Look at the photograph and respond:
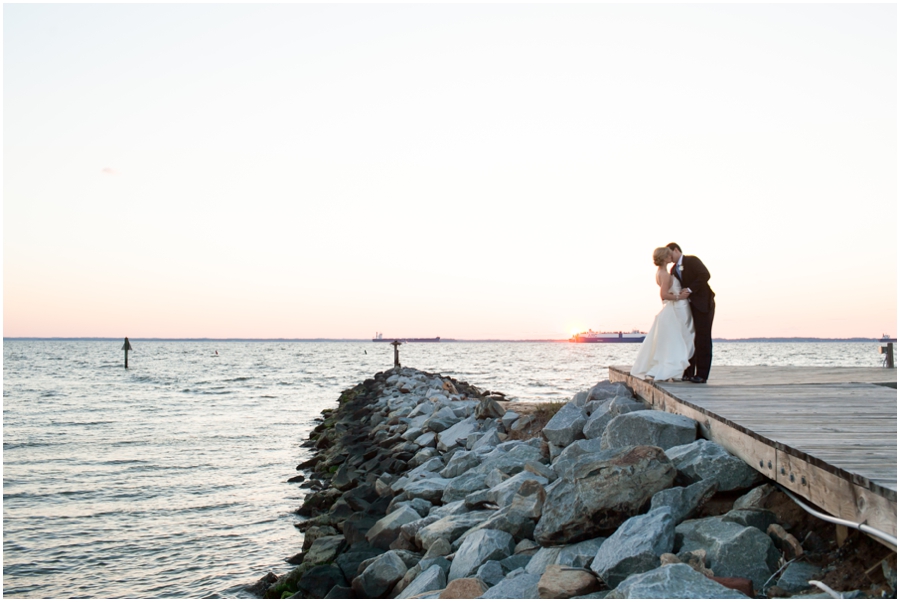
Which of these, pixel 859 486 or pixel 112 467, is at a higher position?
pixel 859 486

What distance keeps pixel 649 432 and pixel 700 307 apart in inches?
127

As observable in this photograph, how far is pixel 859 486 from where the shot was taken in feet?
10.6

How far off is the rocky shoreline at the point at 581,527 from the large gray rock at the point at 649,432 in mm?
11

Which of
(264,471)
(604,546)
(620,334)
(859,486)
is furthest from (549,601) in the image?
(620,334)

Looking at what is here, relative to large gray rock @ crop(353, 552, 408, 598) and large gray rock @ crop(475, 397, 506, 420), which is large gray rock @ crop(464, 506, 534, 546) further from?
large gray rock @ crop(475, 397, 506, 420)

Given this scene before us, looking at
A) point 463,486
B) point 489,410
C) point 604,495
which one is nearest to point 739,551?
point 604,495

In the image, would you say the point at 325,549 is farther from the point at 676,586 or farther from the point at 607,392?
the point at 676,586

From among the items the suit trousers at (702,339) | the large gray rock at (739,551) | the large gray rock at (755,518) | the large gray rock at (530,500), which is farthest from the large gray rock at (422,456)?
the large gray rock at (739,551)

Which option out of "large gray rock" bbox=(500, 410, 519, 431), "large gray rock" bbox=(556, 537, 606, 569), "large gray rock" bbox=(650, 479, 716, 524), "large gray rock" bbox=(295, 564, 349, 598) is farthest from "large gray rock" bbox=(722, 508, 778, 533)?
"large gray rock" bbox=(500, 410, 519, 431)

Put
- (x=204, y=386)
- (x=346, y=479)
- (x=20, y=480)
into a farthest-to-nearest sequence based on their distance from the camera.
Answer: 1. (x=204, y=386)
2. (x=20, y=480)
3. (x=346, y=479)

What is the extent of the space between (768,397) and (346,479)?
5.68 meters

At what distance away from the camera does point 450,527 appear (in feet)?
18.9

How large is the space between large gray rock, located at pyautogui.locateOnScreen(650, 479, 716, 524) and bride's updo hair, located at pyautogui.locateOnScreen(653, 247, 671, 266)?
→ 178 inches

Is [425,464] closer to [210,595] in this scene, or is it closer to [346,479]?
[346,479]
